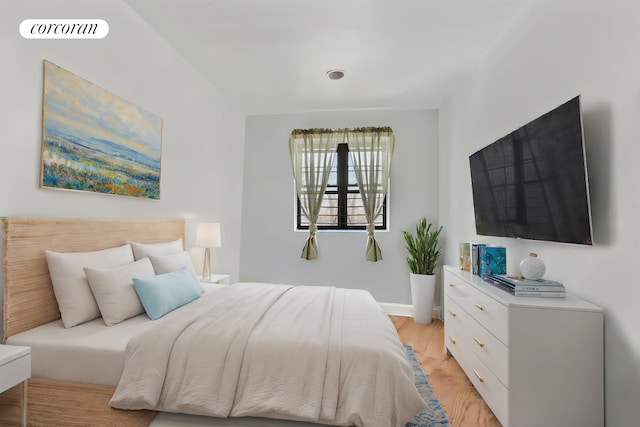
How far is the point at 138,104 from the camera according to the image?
2.44 m

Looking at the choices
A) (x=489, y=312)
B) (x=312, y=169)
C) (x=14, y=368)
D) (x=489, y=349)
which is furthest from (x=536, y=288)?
(x=312, y=169)

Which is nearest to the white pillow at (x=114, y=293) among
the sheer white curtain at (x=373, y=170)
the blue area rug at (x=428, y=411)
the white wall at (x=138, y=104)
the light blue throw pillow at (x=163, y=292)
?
the light blue throw pillow at (x=163, y=292)

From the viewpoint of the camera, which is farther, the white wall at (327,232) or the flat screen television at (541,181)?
the white wall at (327,232)

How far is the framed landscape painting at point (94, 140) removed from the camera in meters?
1.79

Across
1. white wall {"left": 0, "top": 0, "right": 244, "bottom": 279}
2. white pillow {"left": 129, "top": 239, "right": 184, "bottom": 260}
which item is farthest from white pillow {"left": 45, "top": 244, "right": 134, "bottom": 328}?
white pillow {"left": 129, "top": 239, "right": 184, "bottom": 260}

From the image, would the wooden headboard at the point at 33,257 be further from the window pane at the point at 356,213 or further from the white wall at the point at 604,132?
the white wall at the point at 604,132

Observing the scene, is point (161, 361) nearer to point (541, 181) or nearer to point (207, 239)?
point (207, 239)

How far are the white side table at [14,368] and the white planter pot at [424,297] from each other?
3.42 meters

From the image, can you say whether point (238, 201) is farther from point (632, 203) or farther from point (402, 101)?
point (632, 203)

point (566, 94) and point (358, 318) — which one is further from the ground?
point (566, 94)

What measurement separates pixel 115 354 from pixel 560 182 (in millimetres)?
2524

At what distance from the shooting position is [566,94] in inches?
69.8

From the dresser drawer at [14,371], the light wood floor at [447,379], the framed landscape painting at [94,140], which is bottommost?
the light wood floor at [447,379]

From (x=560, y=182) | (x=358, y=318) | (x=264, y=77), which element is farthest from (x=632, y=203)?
(x=264, y=77)
